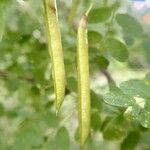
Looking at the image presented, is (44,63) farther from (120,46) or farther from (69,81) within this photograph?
(120,46)

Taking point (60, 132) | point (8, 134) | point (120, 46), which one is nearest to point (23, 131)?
point (60, 132)

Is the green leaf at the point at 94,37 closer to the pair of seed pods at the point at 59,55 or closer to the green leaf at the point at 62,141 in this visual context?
the green leaf at the point at 62,141

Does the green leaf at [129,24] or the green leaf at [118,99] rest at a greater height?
the green leaf at [129,24]

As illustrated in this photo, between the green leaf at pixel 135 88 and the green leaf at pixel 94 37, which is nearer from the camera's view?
the green leaf at pixel 135 88

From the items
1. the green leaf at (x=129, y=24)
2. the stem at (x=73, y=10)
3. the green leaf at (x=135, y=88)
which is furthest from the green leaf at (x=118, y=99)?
the green leaf at (x=129, y=24)

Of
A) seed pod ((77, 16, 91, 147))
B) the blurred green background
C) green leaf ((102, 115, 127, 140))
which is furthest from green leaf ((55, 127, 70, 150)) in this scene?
seed pod ((77, 16, 91, 147))

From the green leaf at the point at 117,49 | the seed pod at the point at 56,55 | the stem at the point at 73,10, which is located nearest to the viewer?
the seed pod at the point at 56,55

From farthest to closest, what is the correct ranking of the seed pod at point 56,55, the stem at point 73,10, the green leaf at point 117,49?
the green leaf at point 117,49
the stem at point 73,10
the seed pod at point 56,55

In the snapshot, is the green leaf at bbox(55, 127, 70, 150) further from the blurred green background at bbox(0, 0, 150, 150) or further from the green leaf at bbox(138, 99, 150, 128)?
the green leaf at bbox(138, 99, 150, 128)
